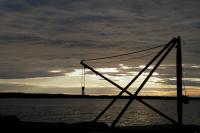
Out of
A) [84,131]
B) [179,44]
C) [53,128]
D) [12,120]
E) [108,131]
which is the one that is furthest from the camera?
[12,120]

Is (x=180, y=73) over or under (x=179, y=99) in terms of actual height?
over

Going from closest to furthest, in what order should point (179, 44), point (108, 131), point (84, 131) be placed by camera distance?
1. point (108, 131)
2. point (179, 44)
3. point (84, 131)

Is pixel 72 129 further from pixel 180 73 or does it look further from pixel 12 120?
pixel 180 73

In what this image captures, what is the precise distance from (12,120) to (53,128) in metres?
4.61

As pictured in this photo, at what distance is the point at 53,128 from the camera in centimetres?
2762

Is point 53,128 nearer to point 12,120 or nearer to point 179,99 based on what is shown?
point 12,120

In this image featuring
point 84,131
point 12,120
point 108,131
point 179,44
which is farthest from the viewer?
point 12,120

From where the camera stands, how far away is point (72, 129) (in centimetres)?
2684

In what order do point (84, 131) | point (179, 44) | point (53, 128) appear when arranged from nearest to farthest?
1. point (179, 44)
2. point (84, 131)
3. point (53, 128)

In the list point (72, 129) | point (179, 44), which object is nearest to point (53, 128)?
point (72, 129)

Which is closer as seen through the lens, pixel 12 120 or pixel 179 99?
pixel 179 99

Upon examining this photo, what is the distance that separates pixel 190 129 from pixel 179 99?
1895mm

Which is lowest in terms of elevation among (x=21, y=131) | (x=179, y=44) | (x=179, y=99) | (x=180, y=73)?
(x=21, y=131)

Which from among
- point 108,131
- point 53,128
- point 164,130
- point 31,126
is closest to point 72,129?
point 53,128
